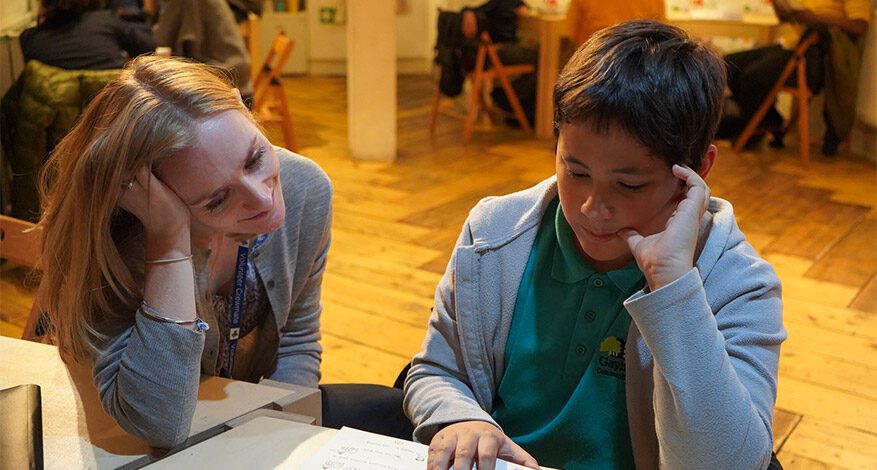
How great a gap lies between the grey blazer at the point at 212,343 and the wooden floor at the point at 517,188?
14.5 inches

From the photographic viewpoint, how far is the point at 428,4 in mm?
8203

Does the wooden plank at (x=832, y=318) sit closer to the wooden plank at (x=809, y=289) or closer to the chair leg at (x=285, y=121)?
the wooden plank at (x=809, y=289)

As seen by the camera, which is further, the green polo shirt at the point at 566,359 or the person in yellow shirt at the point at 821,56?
the person in yellow shirt at the point at 821,56

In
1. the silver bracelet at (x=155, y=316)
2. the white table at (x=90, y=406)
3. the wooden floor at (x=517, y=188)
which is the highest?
the silver bracelet at (x=155, y=316)

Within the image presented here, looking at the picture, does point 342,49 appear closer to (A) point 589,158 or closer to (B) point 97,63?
(B) point 97,63

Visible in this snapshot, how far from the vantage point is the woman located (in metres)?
1.22

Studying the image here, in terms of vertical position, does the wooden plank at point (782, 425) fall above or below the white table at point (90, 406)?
below

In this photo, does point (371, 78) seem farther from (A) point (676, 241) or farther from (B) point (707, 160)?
(A) point (676, 241)

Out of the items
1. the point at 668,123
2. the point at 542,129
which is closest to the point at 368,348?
the point at 668,123

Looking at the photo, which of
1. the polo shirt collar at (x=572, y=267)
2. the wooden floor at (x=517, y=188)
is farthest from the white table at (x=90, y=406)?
the wooden floor at (x=517, y=188)

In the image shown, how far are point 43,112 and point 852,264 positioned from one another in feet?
10.6

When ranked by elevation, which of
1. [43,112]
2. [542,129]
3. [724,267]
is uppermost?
[724,267]

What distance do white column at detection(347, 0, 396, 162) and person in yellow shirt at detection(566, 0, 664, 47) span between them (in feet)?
3.65

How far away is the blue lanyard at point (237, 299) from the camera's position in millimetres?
1488
